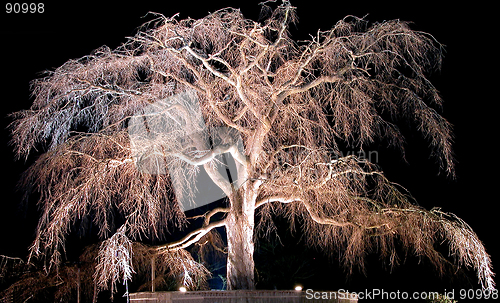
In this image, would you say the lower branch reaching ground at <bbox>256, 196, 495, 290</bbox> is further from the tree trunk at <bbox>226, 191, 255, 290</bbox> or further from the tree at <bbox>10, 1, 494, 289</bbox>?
the tree trunk at <bbox>226, 191, 255, 290</bbox>

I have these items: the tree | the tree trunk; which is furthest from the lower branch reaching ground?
the tree trunk

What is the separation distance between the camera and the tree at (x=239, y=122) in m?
6.89

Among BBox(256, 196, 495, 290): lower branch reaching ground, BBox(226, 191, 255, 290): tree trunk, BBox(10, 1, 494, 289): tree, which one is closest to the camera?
BBox(256, 196, 495, 290): lower branch reaching ground

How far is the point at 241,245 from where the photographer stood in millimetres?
7727

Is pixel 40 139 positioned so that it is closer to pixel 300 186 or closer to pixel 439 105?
pixel 300 186

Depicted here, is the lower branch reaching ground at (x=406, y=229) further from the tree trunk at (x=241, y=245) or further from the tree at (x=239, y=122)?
the tree trunk at (x=241, y=245)

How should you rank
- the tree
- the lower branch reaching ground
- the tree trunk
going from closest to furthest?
the lower branch reaching ground
the tree
the tree trunk

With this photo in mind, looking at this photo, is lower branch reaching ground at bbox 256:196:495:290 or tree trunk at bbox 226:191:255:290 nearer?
lower branch reaching ground at bbox 256:196:495:290

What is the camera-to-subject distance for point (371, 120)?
744 centimetres

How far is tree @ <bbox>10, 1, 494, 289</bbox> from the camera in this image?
689cm

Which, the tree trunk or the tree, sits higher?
the tree

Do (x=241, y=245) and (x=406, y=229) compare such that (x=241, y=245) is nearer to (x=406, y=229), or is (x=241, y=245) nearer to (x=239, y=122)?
(x=239, y=122)

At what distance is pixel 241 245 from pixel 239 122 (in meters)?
2.09

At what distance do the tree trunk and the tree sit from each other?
0.7 inches
